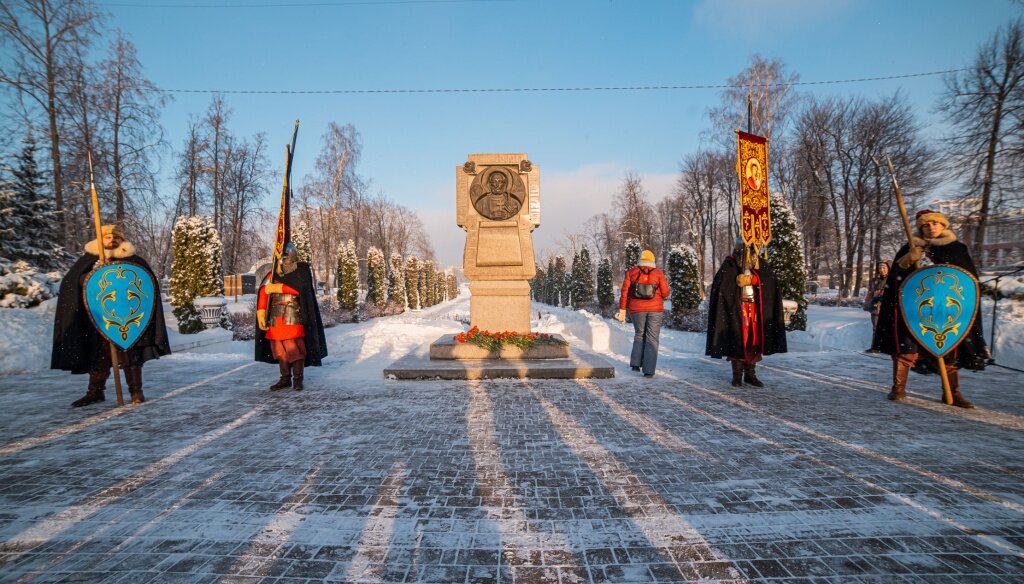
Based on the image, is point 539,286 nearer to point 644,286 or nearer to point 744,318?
point 644,286

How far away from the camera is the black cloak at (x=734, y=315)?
20.2 ft

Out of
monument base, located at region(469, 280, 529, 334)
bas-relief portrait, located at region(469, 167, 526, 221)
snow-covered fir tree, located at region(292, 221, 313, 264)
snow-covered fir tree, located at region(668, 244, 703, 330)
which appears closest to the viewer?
monument base, located at region(469, 280, 529, 334)

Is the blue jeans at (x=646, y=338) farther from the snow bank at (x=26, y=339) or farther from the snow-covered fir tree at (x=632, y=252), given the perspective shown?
the snow-covered fir tree at (x=632, y=252)

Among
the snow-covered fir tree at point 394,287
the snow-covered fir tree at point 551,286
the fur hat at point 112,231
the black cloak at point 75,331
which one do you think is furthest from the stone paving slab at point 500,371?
the snow-covered fir tree at point 551,286

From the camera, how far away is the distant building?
983cm

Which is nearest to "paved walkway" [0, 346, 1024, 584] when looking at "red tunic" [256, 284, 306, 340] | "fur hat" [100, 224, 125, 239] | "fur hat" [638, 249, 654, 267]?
"red tunic" [256, 284, 306, 340]

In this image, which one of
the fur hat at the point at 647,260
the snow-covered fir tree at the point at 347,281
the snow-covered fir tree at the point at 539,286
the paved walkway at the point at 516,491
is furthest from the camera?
the snow-covered fir tree at the point at 539,286

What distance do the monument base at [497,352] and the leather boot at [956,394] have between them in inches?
196

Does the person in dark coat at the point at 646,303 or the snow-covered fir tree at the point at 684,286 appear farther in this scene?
the snow-covered fir tree at the point at 684,286

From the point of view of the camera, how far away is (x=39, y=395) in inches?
228

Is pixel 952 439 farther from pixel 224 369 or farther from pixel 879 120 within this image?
pixel 879 120

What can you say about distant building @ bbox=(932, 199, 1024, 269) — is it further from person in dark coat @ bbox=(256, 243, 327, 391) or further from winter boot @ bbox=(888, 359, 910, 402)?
person in dark coat @ bbox=(256, 243, 327, 391)

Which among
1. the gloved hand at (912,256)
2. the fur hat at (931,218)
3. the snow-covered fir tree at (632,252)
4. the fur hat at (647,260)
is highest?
the snow-covered fir tree at (632,252)

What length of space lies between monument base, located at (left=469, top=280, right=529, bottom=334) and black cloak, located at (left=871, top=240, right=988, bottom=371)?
529 centimetres
